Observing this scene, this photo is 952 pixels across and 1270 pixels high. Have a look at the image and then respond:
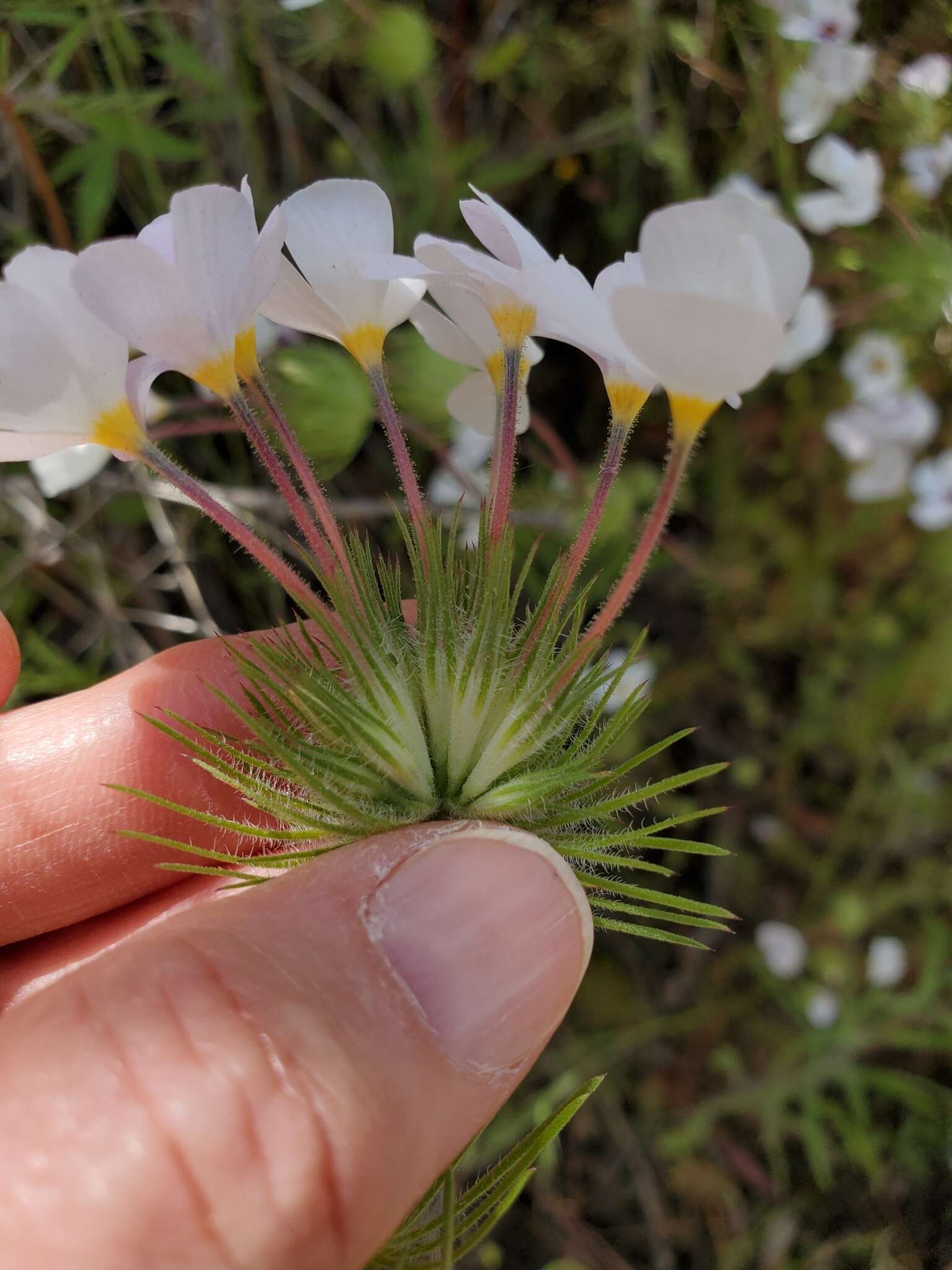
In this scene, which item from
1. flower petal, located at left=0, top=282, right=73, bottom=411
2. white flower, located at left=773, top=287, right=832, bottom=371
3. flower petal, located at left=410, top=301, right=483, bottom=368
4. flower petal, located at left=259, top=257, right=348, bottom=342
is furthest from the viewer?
white flower, located at left=773, top=287, right=832, bottom=371

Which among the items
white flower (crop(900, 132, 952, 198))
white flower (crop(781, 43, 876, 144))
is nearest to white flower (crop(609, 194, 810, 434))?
white flower (crop(781, 43, 876, 144))

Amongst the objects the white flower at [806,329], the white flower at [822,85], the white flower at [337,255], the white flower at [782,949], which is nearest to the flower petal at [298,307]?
the white flower at [337,255]

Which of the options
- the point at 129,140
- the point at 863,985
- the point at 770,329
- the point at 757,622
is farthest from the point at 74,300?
the point at 863,985

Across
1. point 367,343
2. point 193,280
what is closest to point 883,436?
point 367,343

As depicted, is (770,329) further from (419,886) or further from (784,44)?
(784,44)

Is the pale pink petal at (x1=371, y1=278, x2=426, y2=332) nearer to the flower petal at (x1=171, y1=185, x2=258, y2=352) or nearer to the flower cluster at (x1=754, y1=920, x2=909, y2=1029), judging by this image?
the flower petal at (x1=171, y1=185, x2=258, y2=352)

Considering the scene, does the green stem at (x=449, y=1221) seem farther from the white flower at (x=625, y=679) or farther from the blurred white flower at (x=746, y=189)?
the blurred white flower at (x=746, y=189)

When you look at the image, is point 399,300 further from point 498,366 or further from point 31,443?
point 31,443
